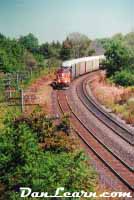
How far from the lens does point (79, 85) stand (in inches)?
2126

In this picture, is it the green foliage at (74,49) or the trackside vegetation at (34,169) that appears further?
the green foliage at (74,49)

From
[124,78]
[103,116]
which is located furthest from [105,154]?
[124,78]

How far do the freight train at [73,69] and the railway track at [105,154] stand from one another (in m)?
13.9

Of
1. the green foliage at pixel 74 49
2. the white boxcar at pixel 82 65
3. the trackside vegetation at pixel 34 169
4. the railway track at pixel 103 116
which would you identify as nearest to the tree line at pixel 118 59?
the white boxcar at pixel 82 65

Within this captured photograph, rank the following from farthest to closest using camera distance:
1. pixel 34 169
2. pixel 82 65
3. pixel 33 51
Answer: pixel 33 51
pixel 82 65
pixel 34 169

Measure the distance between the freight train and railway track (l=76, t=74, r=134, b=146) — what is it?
1834 mm

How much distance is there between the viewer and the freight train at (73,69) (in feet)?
165

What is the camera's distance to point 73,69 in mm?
62281

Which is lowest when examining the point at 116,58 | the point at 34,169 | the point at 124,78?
the point at 124,78

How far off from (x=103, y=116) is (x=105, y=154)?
1137 centimetres

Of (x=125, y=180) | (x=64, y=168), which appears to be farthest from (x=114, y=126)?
(x=64, y=168)

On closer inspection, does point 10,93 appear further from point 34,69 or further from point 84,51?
point 84,51

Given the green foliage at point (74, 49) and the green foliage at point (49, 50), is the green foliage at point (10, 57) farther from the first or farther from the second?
the green foliage at point (74, 49)

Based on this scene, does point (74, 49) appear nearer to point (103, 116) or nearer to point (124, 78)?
point (124, 78)
